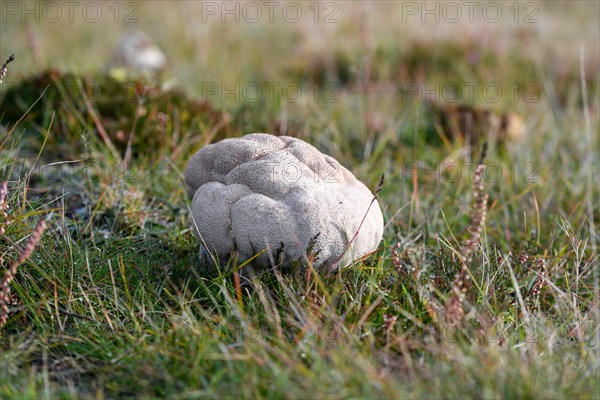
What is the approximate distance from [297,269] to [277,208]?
0.28m

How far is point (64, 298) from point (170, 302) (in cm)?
47

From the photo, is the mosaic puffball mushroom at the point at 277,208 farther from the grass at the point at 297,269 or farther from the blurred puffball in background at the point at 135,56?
the blurred puffball in background at the point at 135,56

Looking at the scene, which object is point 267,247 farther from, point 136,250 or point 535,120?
point 535,120

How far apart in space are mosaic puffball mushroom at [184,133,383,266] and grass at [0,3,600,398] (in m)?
0.14

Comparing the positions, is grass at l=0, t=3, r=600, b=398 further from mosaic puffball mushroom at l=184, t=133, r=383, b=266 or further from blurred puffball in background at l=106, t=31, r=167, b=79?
blurred puffball in background at l=106, t=31, r=167, b=79

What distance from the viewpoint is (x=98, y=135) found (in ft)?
16.2

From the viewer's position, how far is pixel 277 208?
2.89m

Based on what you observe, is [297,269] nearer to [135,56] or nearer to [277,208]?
[277,208]

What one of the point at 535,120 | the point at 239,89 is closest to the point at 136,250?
the point at 239,89

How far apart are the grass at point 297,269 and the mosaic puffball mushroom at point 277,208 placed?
0.14m

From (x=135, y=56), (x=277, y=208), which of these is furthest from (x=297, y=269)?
(x=135, y=56)

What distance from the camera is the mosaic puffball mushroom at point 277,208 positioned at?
289cm

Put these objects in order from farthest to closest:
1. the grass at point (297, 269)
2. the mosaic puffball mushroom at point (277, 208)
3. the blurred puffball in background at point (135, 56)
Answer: the blurred puffball in background at point (135, 56) → the mosaic puffball mushroom at point (277, 208) → the grass at point (297, 269)

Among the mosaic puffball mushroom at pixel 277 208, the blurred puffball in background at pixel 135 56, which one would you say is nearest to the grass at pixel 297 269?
the mosaic puffball mushroom at pixel 277 208
